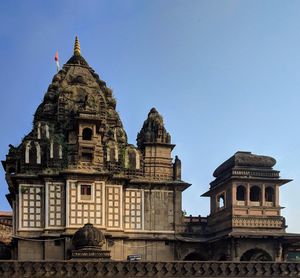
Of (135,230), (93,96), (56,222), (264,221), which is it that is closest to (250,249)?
(264,221)

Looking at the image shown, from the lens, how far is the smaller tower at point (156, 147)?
4228cm

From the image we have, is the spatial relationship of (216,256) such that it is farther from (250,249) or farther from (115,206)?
(115,206)

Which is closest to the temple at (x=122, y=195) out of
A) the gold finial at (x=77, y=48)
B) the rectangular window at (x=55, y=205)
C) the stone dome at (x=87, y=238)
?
the rectangular window at (x=55, y=205)

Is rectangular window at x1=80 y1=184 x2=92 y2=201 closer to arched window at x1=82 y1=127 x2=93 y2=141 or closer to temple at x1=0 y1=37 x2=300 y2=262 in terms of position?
temple at x1=0 y1=37 x2=300 y2=262

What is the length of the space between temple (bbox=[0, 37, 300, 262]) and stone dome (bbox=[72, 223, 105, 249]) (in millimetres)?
690

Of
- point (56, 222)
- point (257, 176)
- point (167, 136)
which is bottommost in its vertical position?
point (56, 222)

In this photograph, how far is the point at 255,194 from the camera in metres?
41.8

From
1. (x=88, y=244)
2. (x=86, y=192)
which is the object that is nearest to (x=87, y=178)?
(x=86, y=192)

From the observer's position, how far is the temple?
38.5 meters

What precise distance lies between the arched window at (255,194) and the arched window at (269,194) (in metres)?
0.56

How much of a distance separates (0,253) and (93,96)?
13194mm

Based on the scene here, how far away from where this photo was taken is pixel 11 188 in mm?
40719

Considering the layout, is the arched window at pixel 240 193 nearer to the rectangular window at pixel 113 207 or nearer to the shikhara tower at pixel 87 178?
the shikhara tower at pixel 87 178

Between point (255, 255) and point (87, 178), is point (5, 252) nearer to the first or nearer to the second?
point (87, 178)
